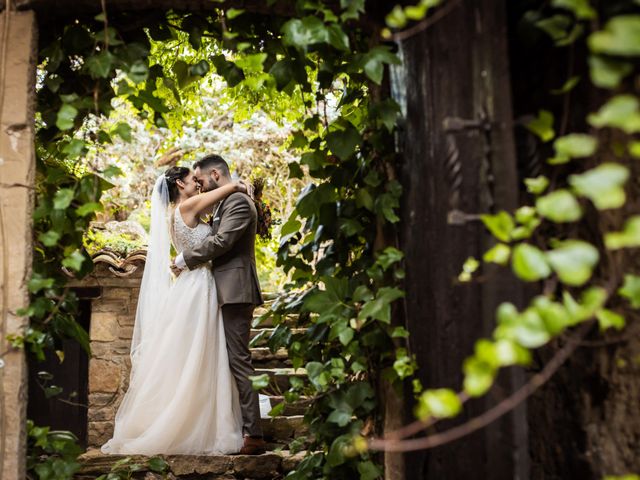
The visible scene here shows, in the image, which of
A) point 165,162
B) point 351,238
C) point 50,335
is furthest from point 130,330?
point 165,162

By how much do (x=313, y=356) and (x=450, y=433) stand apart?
111cm

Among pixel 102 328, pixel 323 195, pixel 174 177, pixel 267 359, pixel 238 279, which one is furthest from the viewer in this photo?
pixel 267 359

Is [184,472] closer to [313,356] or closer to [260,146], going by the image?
[313,356]

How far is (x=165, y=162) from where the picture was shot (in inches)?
364

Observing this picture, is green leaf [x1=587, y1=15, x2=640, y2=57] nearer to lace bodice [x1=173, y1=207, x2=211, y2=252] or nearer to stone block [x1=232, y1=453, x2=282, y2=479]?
stone block [x1=232, y1=453, x2=282, y2=479]

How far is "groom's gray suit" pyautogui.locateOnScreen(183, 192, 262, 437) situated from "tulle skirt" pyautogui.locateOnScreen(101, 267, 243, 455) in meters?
0.09

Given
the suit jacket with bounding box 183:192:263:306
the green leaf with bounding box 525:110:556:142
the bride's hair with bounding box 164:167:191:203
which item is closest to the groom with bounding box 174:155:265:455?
the suit jacket with bounding box 183:192:263:306

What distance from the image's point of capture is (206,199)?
14.8 feet

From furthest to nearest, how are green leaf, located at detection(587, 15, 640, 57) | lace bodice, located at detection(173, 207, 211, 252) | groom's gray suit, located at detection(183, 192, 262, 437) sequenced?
lace bodice, located at detection(173, 207, 211, 252), groom's gray suit, located at detection(183, 192, 262, 437), green leaf, located at detection(587, 15, 640, 57)

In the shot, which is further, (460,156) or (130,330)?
(130,330)

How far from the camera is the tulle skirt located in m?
4.11

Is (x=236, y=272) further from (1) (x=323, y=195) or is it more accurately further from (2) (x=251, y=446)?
(1) (x=323, y=195)

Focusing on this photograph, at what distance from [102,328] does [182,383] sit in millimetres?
1360

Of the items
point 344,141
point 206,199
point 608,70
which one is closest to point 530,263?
point 608,70
